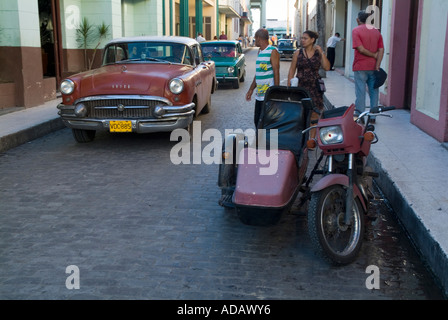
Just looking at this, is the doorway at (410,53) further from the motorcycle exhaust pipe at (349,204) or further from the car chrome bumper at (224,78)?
the motorcycle exhaust pipe at (349,204)

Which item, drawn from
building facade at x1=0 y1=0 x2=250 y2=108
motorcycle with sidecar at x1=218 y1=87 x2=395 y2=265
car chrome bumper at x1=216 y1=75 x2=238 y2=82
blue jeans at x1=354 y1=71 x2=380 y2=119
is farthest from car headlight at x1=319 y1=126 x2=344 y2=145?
car chrome bumper at x1=216 y1=75 x2=238 y2=82

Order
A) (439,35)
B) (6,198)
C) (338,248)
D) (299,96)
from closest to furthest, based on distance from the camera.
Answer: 1. (338,248)
2. (299,96)
3. (6,198)
4. (439,35)

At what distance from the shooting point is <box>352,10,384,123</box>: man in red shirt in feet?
27.1

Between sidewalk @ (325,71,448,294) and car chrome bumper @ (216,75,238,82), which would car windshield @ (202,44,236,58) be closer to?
car chrome bumper @ (216,75,238,82)

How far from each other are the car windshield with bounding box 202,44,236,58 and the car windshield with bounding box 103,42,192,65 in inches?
295

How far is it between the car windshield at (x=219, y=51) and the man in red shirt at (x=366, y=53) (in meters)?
8.65

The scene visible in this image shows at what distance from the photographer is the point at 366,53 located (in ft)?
27.1

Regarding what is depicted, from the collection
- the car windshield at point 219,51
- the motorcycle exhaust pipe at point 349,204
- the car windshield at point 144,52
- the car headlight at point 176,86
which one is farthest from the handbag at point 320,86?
the car windshield at point 219,51

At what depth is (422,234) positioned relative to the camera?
13.3ft

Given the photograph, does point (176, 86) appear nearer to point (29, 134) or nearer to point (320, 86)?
point (320, 86)

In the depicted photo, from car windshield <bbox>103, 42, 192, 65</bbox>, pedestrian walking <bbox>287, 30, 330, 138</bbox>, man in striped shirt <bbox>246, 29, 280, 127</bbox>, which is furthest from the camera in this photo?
car windshield <bbox>103, 42, 192, 65</bbox>
